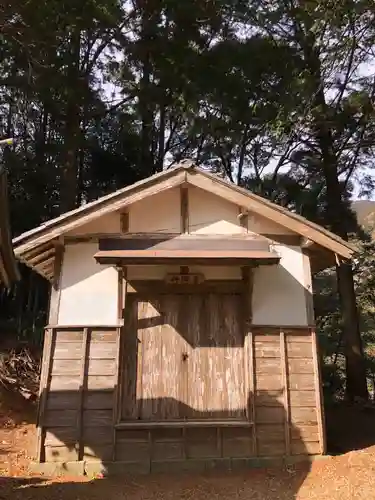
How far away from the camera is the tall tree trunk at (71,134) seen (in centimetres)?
1367

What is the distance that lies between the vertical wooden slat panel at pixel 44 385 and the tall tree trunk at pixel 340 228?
7.88 metres

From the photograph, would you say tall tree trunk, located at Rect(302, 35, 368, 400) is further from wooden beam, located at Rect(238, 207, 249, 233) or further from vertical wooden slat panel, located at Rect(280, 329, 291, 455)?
vertical wooden slat panel, located at Rect(280, 329, 291, 455)

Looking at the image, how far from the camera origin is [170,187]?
7750 mm

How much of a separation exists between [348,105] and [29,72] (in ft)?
27.4

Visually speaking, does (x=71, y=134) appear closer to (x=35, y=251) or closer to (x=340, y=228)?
(x=35, y=251)

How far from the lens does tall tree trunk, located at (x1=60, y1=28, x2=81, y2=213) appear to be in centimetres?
1367

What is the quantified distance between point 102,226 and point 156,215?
2.98ft

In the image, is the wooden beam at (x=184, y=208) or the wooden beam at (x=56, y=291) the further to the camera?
the wooden beam at (x=184, y=208)

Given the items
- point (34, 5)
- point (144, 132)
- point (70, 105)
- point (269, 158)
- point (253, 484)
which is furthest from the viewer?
point (144, 132)

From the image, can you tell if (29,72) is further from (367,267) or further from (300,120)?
(367,267)

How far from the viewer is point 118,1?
14203 mm

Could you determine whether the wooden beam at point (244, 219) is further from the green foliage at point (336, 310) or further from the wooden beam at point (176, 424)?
the green foliage at point (336, 310)

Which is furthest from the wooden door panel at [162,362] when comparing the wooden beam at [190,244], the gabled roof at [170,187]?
the gabled roof at [170,187]

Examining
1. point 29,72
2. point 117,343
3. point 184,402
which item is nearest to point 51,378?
point 117,343
